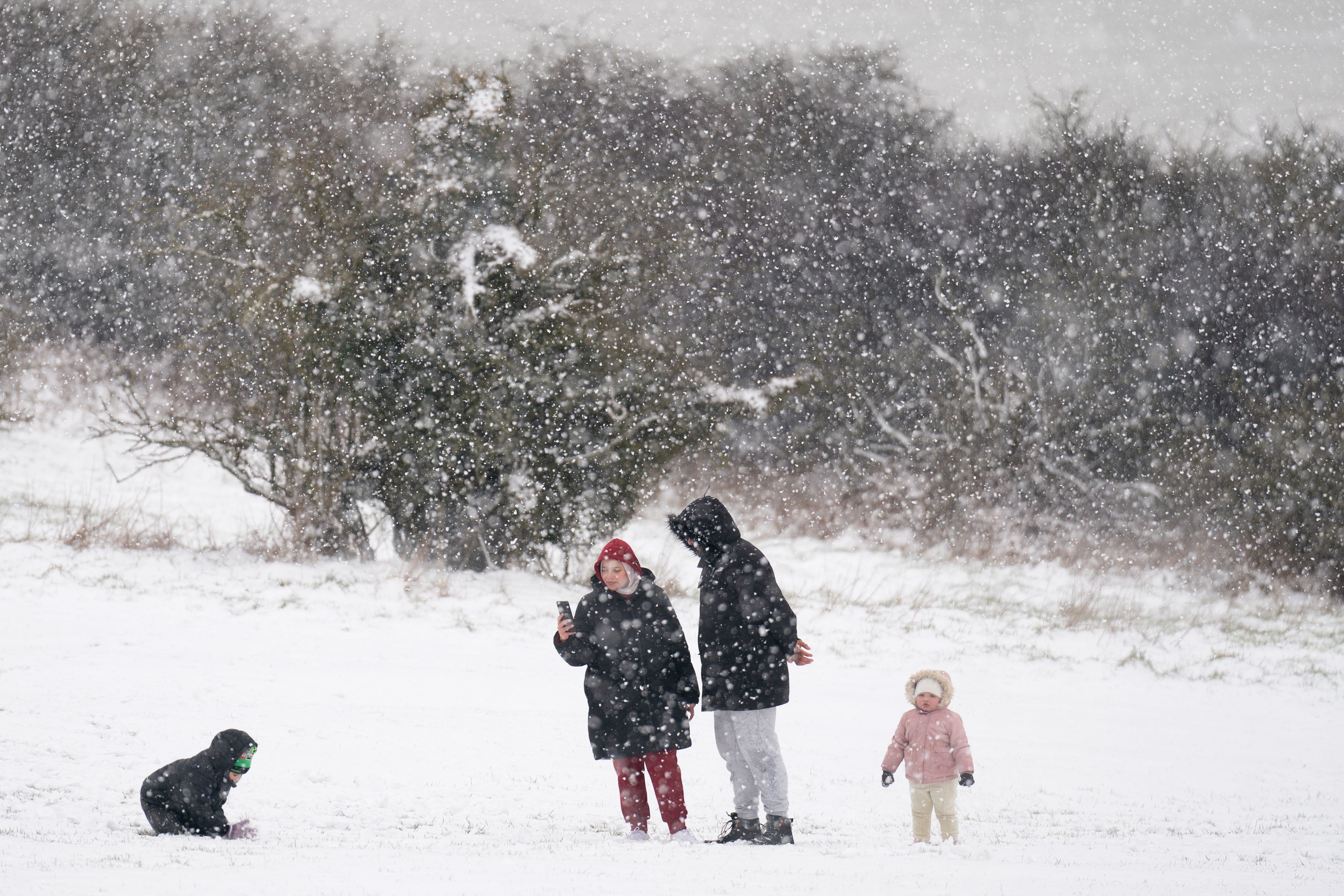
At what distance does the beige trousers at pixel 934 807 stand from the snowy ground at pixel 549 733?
0.61 feet

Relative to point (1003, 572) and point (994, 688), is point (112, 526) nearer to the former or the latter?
point (994, 688)

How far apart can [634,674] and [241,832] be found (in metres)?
1.87

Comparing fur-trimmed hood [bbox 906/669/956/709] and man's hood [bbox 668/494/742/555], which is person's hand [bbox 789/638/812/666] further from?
fur-trimmed hood [bbox 906/669/956/709]

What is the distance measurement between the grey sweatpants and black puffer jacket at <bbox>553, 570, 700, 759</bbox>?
194 mm

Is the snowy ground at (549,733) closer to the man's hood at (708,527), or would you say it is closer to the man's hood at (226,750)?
the man's hood at (226,750)

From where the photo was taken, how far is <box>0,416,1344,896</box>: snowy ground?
4.41m

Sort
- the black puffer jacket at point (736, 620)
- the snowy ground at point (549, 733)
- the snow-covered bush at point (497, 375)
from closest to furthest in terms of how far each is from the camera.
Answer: the snowy ground at point (549, 733)
the black puffer jacket at point (736, 620)
the snow-covered bush at point (497, 375)

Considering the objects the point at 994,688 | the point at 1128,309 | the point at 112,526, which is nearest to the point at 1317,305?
the point at 1128,309

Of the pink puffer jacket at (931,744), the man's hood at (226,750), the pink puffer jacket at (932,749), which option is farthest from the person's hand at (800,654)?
the man's hood at (226,750)

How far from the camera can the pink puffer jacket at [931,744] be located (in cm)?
555

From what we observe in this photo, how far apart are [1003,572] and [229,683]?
38.9ft

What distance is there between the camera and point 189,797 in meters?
4.92

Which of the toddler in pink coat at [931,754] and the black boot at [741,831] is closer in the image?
the black boot at [741,831]

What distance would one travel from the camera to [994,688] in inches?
417
